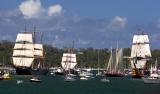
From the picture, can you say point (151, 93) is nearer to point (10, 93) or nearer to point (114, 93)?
point (114, 93)

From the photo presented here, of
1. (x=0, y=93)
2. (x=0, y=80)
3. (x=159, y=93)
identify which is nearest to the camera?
(x=0, y=93)

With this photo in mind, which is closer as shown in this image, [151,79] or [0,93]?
[0,93]

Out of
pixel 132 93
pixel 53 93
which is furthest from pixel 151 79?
pixel 53 93

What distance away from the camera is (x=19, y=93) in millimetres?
122250

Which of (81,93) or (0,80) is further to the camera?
(0,80)

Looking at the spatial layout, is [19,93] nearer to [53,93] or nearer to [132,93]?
[53,93]

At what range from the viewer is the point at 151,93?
424ft

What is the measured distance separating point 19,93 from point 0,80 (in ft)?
219

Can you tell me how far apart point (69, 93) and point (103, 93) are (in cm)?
732

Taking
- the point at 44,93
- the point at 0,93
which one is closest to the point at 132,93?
the point at 44,93

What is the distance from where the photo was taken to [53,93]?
408ft

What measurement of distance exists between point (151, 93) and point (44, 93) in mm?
22816

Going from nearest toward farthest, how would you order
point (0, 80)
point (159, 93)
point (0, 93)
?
point (0, 93)
point (159, 93)
point (0, 80)

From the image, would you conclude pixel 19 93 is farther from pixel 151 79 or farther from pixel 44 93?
pixel 151 79
